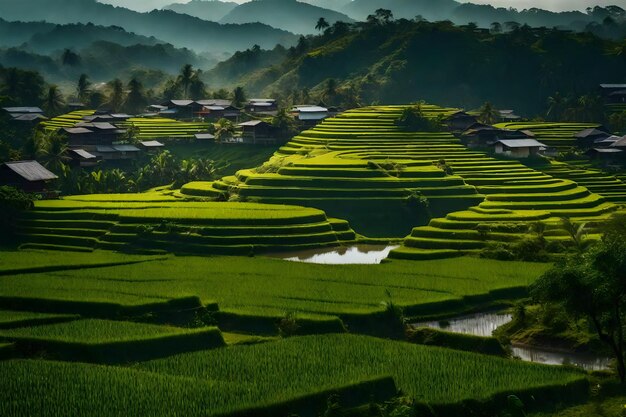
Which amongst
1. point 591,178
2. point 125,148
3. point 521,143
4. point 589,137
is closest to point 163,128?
point 125,148

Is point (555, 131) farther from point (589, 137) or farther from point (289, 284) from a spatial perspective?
point (289, 284)

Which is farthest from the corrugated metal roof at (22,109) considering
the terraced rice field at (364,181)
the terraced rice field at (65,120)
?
the terraced rice field at (364,181)

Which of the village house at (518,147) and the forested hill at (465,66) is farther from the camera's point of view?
the forested hill at (465,66)

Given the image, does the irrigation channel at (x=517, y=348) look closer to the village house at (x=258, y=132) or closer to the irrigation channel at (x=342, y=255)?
the irrigation channel at (x=342, y=255)

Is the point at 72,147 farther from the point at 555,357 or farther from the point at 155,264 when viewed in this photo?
the point at 555,357

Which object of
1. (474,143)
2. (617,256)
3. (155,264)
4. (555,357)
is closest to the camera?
(617,256)

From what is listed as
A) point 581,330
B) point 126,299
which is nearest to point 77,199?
point 126,299

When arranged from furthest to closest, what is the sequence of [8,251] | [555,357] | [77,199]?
[77,199] < [8,251] < [555,357]
